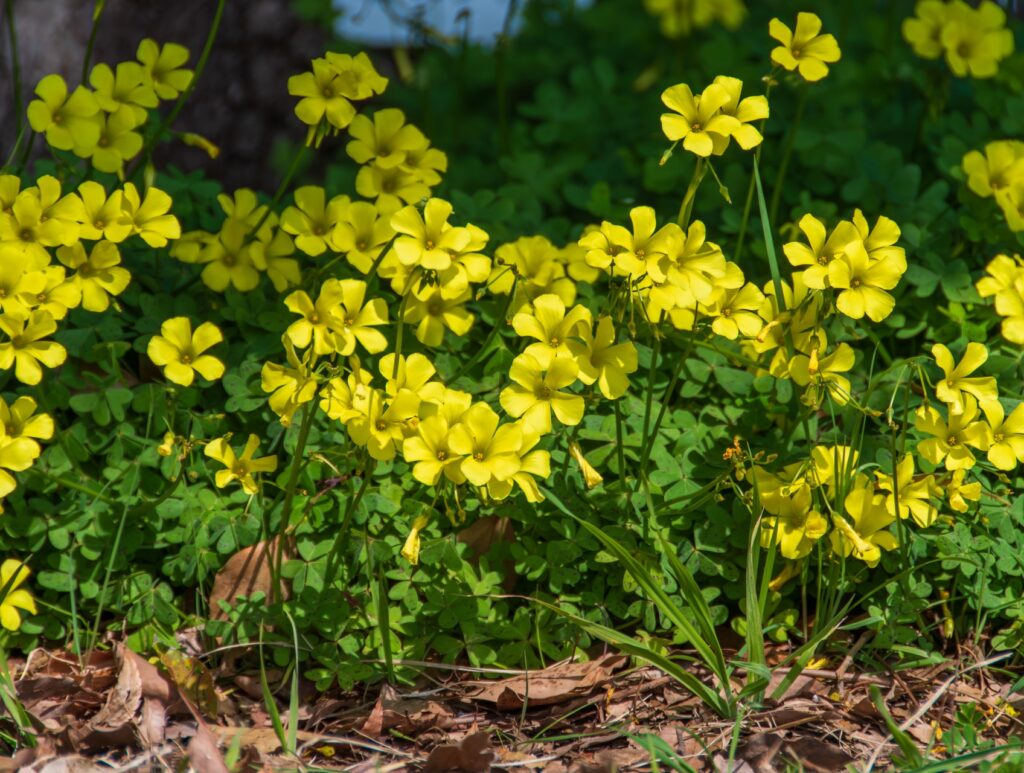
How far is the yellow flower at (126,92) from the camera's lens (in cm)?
236

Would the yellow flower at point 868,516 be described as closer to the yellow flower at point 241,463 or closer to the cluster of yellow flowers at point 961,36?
the yellow flower at point 241,463

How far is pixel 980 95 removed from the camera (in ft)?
10.1

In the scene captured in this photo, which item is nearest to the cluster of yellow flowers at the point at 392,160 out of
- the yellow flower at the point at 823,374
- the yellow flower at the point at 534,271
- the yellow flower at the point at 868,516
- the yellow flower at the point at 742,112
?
the yellow flower at the point at 534,271

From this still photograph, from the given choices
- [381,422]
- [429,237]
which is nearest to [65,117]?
[429,237]

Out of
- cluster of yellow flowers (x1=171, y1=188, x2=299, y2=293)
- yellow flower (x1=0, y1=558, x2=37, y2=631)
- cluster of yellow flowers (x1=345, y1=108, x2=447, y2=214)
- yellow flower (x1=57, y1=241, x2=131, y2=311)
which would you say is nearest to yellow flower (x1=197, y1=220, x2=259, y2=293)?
cluster of yellow flowers (x1=171, y1=188, x2=299, y2=293)

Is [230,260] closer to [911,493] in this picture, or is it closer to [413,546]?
[413,546]

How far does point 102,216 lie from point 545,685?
135cm

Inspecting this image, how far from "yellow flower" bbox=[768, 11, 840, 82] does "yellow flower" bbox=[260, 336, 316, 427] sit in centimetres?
113

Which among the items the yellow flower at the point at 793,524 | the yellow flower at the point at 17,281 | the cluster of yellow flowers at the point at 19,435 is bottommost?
the yellow flower at the point at 793,524

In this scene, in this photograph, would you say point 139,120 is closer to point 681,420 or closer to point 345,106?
point 345,106

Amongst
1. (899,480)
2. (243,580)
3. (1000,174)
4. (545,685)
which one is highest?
(1000,174)

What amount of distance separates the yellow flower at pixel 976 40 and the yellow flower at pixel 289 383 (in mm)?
2018

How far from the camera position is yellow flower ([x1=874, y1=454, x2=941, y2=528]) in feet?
6.86

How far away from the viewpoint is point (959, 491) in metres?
2.09
